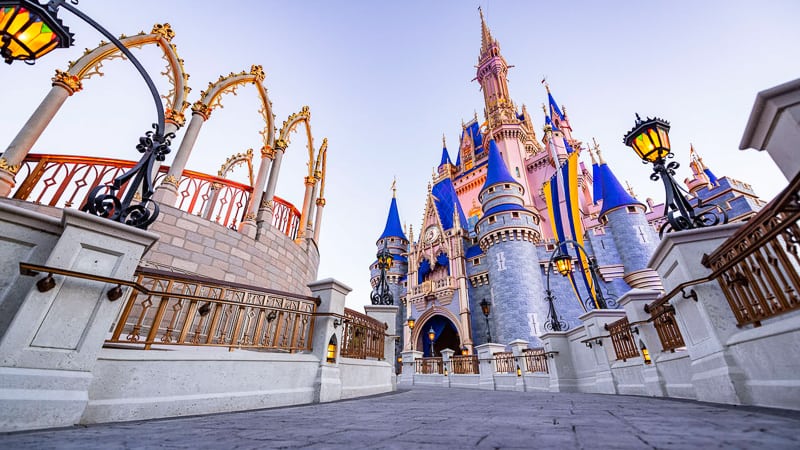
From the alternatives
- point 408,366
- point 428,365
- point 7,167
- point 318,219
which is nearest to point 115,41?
point 7,167

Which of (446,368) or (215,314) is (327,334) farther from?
(446,368)

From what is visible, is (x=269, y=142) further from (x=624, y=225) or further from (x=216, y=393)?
(x=624, y=225)

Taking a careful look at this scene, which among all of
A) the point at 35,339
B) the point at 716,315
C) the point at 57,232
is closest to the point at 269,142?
the point at 57,232

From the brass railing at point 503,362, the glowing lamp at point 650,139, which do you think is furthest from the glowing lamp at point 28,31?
the brass railing at point 503,362

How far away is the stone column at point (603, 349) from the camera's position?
A: 23.4 ft

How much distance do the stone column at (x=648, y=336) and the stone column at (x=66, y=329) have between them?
7.30m

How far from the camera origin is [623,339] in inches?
252

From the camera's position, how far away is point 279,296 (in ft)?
17.5

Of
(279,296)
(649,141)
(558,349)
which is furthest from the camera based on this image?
(558,349)

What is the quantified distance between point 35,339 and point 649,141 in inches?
300

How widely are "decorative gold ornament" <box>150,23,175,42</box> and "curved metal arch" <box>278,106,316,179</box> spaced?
12.7 feet

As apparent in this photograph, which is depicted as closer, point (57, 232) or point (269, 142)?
point (57, 232)

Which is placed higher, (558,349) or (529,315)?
(529,315)

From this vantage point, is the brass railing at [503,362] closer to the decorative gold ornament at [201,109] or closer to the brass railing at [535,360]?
the brass railing at [535,360]
